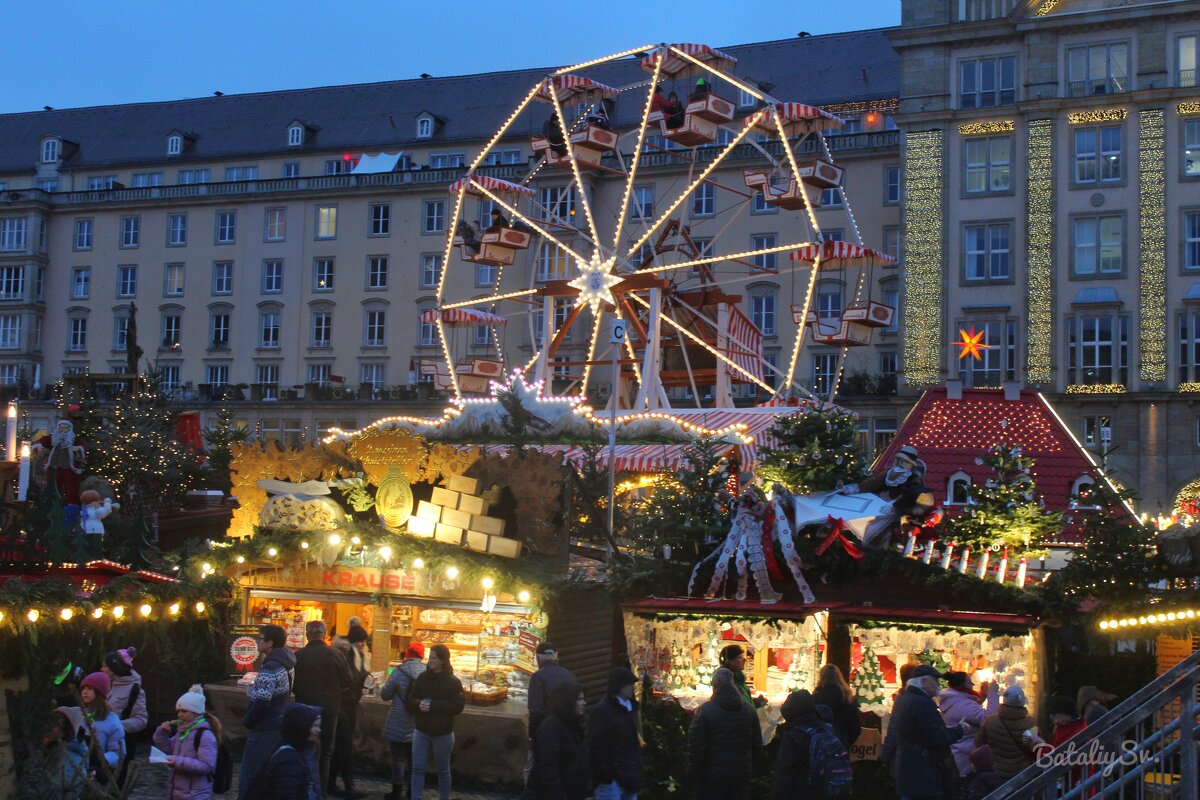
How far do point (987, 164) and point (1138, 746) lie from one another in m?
36.9

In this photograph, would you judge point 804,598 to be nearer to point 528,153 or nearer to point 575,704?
point 575,704

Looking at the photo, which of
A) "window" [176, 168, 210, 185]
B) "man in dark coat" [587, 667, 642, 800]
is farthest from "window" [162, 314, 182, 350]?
"man in dark coat" [587, 667, 642, 800]

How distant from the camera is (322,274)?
57375 millimetres

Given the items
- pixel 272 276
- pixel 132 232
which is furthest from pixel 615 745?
pixel 132 232

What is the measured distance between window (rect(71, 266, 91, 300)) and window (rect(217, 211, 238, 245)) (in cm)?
663

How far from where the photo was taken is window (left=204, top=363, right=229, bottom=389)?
58375 millimetres

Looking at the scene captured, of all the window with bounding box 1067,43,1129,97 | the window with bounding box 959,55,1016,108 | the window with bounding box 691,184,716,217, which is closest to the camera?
the window with bounding box 1067,43,1129,97

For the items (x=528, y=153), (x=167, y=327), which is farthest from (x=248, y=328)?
(x=528, y=153)

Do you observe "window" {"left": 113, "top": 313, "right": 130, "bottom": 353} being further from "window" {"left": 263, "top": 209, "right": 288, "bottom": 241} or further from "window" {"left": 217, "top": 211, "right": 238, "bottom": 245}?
"window" {"left": 263, "top": 209, "right": 288, "bottom": 241}

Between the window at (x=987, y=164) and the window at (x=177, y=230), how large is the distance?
3327 cm

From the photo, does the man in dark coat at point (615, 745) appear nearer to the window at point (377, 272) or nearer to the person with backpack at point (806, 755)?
the person with backpack at point (806, 755)

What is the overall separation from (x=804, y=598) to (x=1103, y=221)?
31880 millimetres

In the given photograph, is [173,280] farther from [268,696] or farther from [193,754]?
[193,754]

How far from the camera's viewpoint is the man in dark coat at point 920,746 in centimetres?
930
